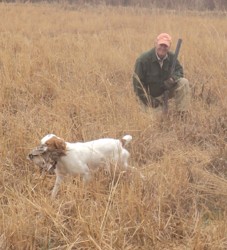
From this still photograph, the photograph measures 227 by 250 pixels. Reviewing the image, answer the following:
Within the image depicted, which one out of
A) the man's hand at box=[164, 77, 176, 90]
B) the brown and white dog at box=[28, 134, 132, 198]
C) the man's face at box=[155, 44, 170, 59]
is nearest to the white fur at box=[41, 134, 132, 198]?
the brown and white dog at box=[28, 134, 132, 198]

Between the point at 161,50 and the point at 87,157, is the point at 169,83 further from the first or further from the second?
Result: the point at 87,157

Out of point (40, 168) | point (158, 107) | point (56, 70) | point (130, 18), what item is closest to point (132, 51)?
point (56, 70)

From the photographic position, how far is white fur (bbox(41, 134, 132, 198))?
2.84 meters

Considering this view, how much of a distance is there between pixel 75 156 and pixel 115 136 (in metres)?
0.76

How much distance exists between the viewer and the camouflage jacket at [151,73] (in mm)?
4672

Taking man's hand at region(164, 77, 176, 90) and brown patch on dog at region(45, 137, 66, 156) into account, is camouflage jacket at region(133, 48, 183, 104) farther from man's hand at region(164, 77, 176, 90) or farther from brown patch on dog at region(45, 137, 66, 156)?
brown patch on dog at region(45, 137, 66, 156)

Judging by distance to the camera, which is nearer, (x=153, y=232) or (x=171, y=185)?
(x=153, y=232)

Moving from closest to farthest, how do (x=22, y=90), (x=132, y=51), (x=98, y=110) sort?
(x=98, y=110), (x=22, y=90), (x=132, y=51)

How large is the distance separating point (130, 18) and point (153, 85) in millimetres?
6604

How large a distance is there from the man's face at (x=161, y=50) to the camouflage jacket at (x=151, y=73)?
69 millimetres

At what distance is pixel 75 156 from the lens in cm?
285

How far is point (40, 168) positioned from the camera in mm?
2975

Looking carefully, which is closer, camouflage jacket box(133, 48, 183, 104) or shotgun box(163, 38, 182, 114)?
shotgun box(163, 38, 182, 114)

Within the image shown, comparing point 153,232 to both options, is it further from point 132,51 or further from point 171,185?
point 132,51
